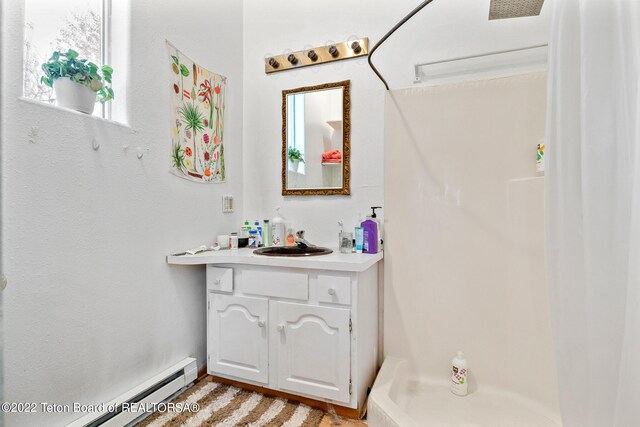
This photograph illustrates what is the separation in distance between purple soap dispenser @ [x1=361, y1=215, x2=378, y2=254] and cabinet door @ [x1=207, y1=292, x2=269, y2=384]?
649 millimetres

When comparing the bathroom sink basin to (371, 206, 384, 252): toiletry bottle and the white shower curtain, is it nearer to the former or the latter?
(371, 206, 384, 252): toiletry bottle

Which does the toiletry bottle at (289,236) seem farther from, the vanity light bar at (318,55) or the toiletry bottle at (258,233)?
the vanity light bar at (318,55)

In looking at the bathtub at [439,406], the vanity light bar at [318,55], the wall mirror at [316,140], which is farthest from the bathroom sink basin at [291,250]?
the vanity light bar at [318,55]

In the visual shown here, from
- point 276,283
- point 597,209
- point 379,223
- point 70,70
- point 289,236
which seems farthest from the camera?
point 289,236

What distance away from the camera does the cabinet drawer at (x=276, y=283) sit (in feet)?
4.98

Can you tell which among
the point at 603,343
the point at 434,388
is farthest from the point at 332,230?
the point at 603,343

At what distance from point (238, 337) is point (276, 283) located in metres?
0.39

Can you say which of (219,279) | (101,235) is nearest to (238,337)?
(219,279)

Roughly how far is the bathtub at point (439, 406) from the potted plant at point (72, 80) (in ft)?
5.89

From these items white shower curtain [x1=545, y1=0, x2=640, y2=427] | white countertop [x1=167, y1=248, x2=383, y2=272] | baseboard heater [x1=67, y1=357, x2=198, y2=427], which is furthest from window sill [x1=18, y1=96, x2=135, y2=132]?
white shower curtain [x1=545, y1=0, x2=640, y2=427]

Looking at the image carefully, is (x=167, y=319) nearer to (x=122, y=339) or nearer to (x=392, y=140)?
(x=122, y=339)

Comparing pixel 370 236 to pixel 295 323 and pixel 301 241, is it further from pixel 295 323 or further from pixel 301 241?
pixel 295 323

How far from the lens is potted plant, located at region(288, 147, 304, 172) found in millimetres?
2092

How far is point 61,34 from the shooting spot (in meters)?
1.27
